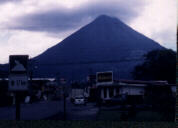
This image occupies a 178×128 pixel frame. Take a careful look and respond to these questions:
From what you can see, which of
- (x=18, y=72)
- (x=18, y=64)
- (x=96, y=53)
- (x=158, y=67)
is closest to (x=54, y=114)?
(x=18, y=72)

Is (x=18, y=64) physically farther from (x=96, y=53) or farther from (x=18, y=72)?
(x=96, y=53)

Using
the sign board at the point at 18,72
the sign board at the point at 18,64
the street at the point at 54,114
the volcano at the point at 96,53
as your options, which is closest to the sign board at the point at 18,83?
the sign board at the point at 18,72

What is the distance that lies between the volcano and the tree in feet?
5.89

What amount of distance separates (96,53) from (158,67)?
2034 centimetres

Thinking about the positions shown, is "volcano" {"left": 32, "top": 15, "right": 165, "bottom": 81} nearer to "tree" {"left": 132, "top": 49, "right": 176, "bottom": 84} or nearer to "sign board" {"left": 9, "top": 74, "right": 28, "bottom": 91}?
"tree" {"left": 132, "top": 49, "right": 176, "bottom": 84}

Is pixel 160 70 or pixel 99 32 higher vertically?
pixel 99 32

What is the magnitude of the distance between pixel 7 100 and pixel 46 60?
20649mm

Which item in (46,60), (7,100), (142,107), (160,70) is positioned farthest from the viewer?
(46,60)

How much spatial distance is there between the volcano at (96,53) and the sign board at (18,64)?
130ft

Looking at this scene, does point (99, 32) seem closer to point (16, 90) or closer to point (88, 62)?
point (88, 62)

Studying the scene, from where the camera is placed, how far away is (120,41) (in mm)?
81688

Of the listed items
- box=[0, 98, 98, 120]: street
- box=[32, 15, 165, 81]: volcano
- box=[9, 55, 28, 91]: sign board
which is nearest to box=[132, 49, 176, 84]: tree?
box=[32, 15, 165, 81]: volcano

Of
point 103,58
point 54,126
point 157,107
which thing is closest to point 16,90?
point 54,126

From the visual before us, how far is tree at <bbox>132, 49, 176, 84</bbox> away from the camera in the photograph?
179 ft
